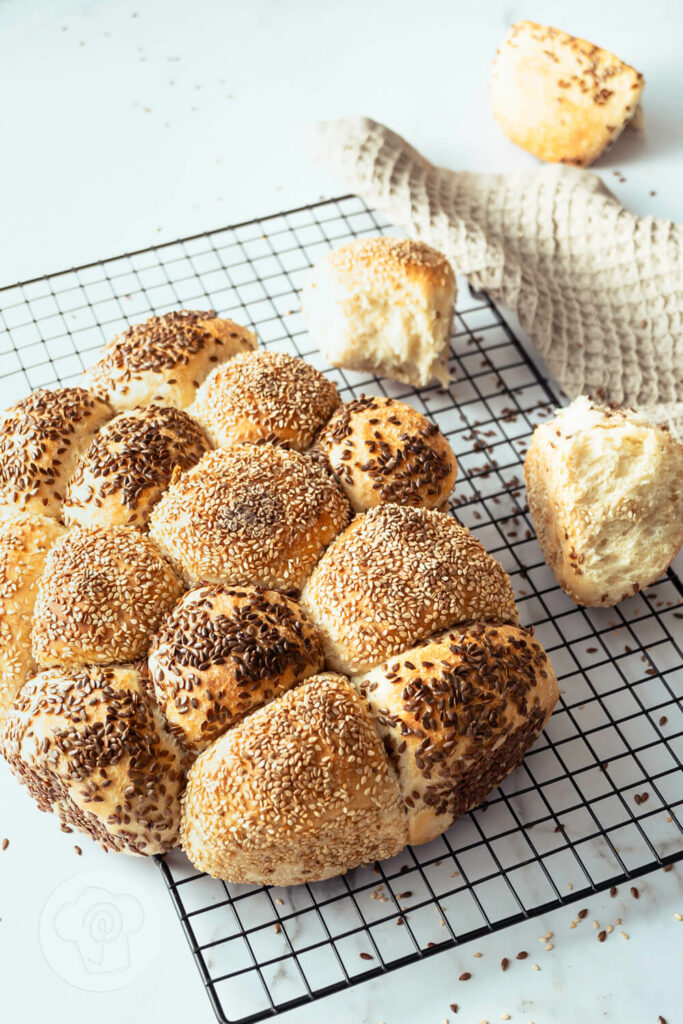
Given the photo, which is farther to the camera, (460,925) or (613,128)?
(613,128)

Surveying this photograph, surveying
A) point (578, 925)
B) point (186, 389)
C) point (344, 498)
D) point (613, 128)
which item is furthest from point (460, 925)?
point (613, 128)

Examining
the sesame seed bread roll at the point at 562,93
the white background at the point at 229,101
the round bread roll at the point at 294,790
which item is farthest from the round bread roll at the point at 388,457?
the sesame seed bread roll at the point at 562,93

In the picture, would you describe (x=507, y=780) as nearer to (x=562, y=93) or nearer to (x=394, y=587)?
(x=394, y=587)

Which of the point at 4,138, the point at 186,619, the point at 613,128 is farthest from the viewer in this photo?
the point at 4,138

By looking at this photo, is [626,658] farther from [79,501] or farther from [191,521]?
[79,501]

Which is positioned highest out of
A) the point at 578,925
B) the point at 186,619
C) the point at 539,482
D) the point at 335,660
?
the point at 186,619

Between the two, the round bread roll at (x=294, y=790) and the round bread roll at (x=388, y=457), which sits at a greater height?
the round bread roll at (x=388, y=457)

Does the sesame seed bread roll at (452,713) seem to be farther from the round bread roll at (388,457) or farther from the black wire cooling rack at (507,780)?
the round bread roll at (388,457)
